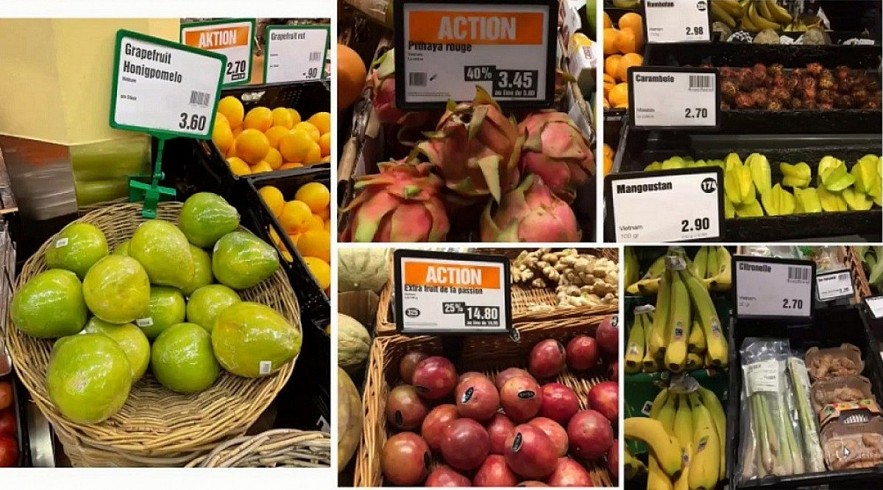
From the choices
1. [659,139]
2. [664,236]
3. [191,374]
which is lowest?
[191,374]

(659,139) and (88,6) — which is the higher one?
(88,6)

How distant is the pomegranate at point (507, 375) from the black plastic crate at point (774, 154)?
43 centimetres

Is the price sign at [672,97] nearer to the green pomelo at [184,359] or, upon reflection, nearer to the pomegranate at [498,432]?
the pomegranate at [498,432]

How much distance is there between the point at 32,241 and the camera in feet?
4.49

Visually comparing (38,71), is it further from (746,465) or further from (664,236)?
(746,465)

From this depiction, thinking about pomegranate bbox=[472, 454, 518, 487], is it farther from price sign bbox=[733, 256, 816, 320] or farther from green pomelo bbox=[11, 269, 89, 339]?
green pomelo bbox=[11, 269, 89, 339]

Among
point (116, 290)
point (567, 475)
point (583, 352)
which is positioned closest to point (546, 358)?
point (583, 352)

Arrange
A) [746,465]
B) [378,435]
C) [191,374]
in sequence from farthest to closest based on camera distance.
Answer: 1. [746,465]
2. [378,435]
3. [191,374]

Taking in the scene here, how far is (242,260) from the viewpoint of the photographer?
4.22 ft

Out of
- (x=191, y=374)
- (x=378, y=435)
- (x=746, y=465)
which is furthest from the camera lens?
(x=746, y=465)

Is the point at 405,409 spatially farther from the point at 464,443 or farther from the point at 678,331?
the point at 678,331

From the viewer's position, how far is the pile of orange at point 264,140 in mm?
1543

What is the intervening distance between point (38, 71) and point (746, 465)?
4.96 ft

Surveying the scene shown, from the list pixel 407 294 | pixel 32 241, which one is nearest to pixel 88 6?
pixel 32 241
